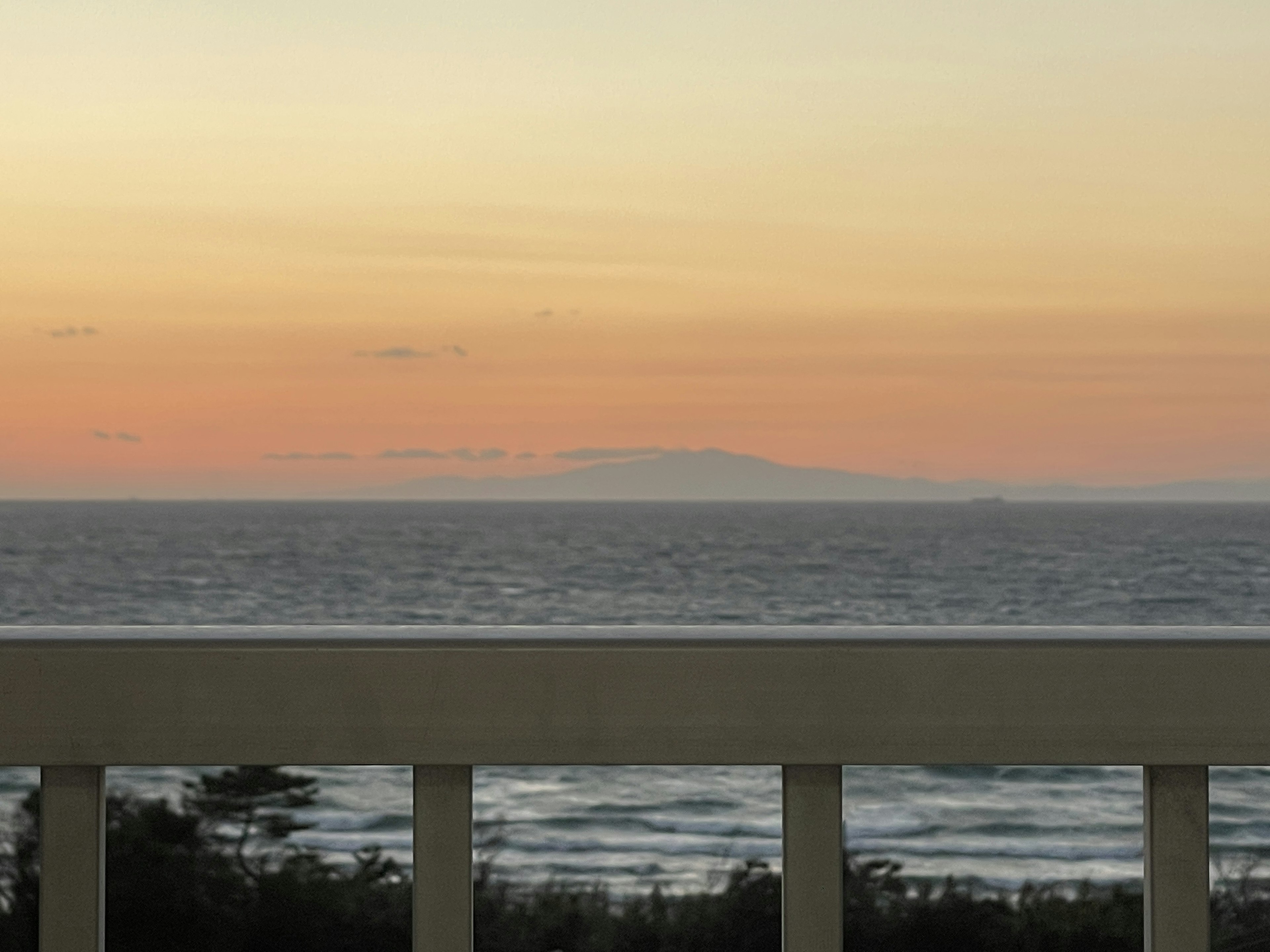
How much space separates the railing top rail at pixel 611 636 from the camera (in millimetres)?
1073

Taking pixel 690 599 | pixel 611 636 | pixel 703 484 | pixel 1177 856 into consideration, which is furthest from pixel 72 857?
pixel 703 484

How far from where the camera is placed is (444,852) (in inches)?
41.7

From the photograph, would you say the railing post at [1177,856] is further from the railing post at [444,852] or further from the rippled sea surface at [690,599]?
the railing post at [444,852]

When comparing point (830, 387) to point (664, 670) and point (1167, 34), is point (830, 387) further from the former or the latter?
point (664, 670)

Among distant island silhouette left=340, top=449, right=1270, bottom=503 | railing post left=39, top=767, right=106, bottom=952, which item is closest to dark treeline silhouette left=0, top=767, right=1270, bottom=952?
railing post left=39, top=767, right=106, bottom=952

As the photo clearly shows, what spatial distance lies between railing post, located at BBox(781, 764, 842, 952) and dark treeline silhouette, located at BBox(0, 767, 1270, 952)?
6cm

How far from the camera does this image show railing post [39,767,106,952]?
42.1 inches

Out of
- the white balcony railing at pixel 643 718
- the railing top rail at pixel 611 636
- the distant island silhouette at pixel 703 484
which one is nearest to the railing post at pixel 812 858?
the white balcony railing at pixel 643 718

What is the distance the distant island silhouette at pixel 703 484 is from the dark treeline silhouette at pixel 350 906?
43.9 metres

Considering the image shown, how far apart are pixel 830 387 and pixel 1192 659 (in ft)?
156

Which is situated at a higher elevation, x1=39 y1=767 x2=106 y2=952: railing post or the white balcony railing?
the white balcony railing

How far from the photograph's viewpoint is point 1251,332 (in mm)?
37812

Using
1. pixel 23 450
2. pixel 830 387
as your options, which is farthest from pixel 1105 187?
pixel 23 450

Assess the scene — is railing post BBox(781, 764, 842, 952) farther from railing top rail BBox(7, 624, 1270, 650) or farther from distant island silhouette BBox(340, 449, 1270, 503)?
distant island silhouette BBox(340, 449, 1270, 503)
